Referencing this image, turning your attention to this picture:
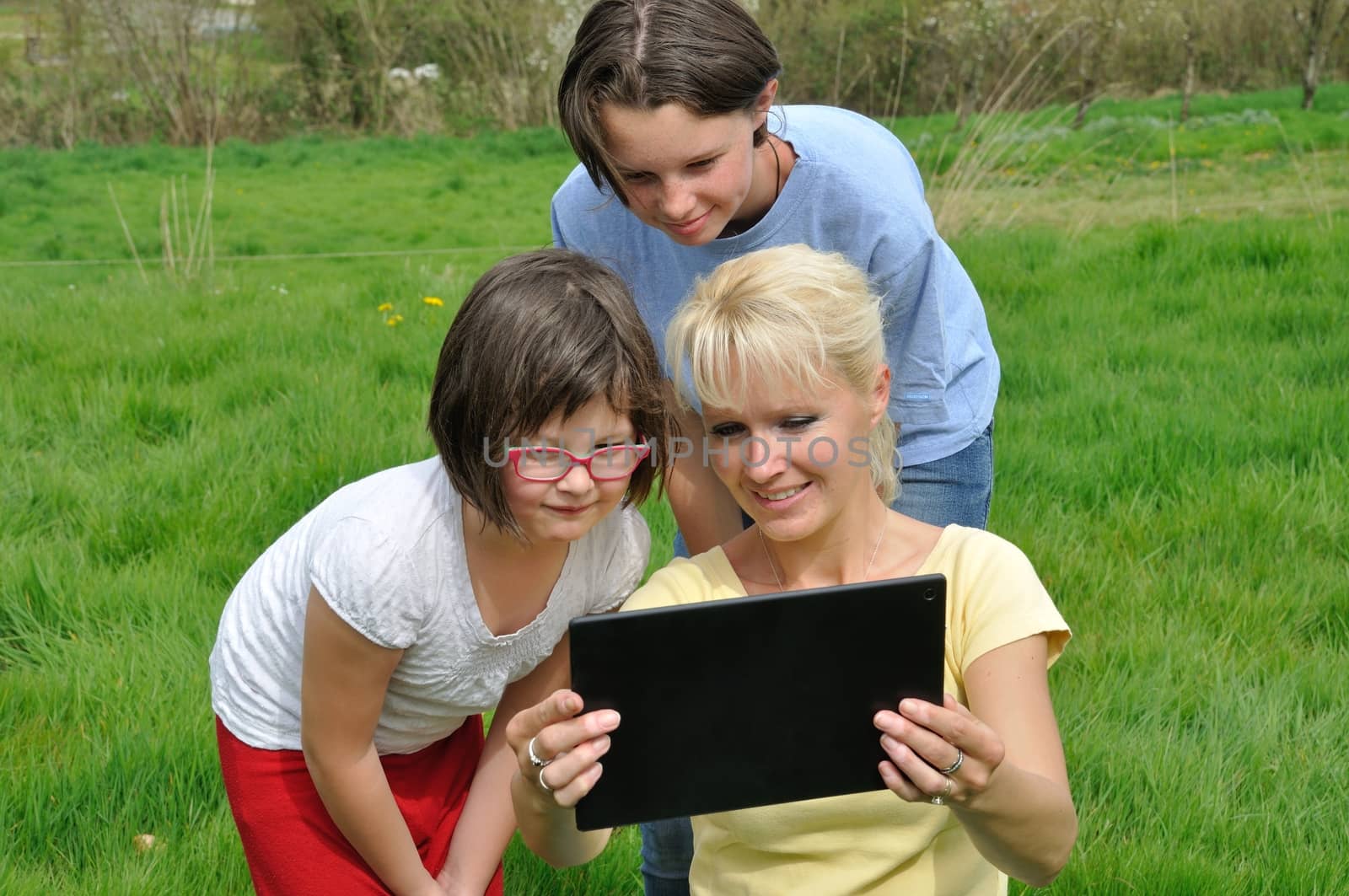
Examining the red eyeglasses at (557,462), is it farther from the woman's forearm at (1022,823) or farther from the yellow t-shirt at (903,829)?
the woman's forearm at (1022,823)

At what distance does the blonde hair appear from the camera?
179cm

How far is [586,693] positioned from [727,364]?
520 mm

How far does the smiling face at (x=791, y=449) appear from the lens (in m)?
Answer: 1.83

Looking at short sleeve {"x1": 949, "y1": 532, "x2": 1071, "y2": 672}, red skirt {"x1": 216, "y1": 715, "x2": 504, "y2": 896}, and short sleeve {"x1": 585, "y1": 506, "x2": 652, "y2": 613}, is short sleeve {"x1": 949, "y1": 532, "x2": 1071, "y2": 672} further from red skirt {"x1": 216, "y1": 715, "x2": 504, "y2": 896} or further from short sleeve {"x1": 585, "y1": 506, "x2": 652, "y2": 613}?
red skirt {"x1": 216, "y1": 715, "x2": 504, "y2": 896}

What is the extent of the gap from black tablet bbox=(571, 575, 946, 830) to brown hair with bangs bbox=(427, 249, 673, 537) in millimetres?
397

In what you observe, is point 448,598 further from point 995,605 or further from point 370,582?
point 995,605

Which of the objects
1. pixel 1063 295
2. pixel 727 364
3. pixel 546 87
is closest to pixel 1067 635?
pixel 727 364

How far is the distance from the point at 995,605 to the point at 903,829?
34cm

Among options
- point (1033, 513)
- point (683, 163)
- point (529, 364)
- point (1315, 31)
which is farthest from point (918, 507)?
point (1315, 31)

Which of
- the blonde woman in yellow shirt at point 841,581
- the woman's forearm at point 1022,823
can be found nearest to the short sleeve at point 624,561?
the blonde woman in yellow shirt at point 841,581

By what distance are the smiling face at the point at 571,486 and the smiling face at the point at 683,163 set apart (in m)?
0.39

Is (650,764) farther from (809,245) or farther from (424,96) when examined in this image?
(424,96)

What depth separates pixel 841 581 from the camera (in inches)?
78.7

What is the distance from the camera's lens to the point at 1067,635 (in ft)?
5.98
